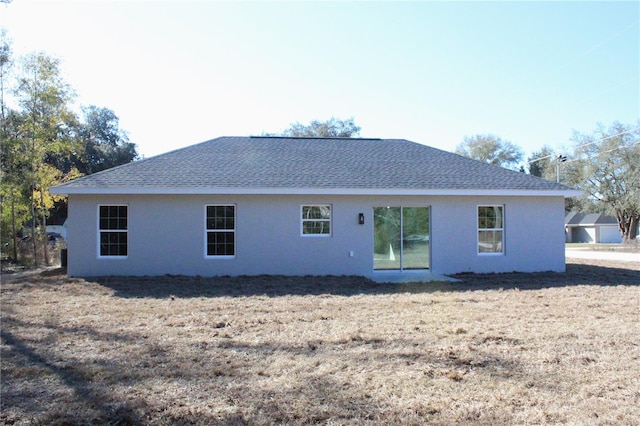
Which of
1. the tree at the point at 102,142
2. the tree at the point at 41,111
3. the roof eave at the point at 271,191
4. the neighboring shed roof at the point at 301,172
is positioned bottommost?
the roof eave at the point at 271,191

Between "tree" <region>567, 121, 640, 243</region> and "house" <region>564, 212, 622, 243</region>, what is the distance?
8296mm

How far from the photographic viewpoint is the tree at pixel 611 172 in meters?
36.6

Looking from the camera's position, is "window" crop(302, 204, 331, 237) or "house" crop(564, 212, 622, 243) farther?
"house" crop(564, 212, 622, 243)

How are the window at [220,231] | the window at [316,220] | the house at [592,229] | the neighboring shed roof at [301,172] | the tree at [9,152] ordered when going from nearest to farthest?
the neighboring shed roof at [301,172] < the window at [220,231] < the window at [316,220] < the tree at [9,152] < the house at [592,229]

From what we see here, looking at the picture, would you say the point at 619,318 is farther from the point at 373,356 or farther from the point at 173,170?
the point at 173,170

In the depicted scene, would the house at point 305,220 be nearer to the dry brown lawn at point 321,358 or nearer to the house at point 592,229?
the dry brown lawn at point 321,358

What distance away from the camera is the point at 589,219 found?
5050 centimetres

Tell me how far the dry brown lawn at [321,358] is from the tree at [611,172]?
32.1 m

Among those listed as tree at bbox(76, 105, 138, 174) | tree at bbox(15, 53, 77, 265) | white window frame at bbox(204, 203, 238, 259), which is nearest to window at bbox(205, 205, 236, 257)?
white window frame at bbox(204, 203, 238, 259)

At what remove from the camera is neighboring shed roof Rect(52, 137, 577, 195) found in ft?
41.5

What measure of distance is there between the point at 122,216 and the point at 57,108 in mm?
7841

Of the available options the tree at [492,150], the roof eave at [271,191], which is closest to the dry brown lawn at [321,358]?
the roof eave at [271,191]

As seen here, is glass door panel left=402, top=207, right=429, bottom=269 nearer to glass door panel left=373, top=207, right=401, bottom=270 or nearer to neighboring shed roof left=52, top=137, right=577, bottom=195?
glass door panel left=373, top=207, right=401, bottom=270

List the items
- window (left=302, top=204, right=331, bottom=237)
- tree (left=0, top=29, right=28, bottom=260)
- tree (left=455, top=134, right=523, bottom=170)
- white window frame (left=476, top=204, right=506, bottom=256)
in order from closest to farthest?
window (left=302, top=204, right=331, bottom=237) → white window frame (left=476, top=204, right=506, bottom=256) → tree (left=0, top=29, right=28, bottom=260) → tree (left=455, top=134, right=523, bottom=170)
